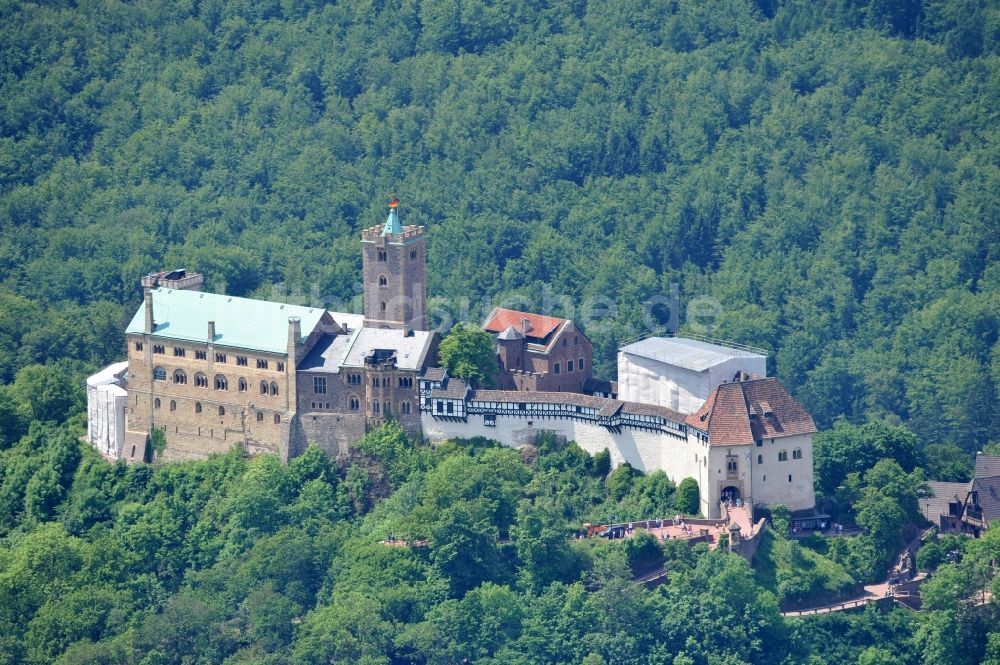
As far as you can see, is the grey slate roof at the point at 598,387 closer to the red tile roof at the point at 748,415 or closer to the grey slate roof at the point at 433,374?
the grey slate roof at the point at 433,374

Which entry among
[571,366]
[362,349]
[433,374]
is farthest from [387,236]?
[571,366]

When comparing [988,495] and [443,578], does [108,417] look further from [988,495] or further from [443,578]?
[988,495]

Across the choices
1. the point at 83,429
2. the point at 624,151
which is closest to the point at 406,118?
the point at 624,151

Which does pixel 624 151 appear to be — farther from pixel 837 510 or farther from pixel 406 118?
pixel 837 510

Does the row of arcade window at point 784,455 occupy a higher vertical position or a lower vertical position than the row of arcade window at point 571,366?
lower

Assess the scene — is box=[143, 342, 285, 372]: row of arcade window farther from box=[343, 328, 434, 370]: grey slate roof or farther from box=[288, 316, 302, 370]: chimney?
box=[343, 328, 434, 370]: grey slate roof

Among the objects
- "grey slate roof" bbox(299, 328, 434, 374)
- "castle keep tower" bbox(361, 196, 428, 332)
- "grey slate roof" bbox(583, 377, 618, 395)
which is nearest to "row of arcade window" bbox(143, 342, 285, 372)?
"grey slate roof" bbox(299, 328, 434, 374)

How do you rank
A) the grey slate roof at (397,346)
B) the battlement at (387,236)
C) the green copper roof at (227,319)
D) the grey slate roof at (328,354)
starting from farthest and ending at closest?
the green copper roof at (227,319)
the battlement at (387,236)
the grey slate roof at (328,354)
the grey slate roof at (397,346)

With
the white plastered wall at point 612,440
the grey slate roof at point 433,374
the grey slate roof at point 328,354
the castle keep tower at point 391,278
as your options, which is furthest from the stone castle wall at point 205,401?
the white plastered wall at point 612,440
